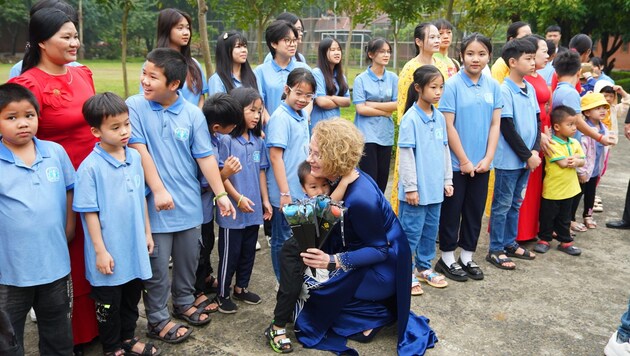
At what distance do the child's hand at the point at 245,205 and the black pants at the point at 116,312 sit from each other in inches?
29.9

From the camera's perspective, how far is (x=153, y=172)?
10.1 ft

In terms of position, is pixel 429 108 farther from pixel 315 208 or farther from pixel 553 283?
pixel 553 283

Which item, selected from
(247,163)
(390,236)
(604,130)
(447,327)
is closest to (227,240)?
(247,163)

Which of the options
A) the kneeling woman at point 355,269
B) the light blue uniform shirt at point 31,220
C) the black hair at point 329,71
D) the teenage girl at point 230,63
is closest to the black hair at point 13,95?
the light blue uniform shirt at point 31,220

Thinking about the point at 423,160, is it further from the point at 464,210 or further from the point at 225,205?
the point at 225,205

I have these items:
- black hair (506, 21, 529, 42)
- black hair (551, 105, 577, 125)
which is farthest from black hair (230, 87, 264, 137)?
black hair (506, 21, 529, 42)

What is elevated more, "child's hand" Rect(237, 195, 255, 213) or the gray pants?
"child's hand" Rect(237, 195, 255, 213)

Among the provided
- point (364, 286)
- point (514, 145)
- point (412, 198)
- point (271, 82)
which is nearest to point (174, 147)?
point (364, 286)

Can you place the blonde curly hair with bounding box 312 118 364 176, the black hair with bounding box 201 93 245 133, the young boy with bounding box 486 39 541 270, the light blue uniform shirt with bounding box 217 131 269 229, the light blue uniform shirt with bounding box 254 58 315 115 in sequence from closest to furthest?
the blonde curly hair with bounding box 312 118 364 176
the black hair with bounding box 201 93 245 133
the light blue uniform shirt with bounding box 217 131 269 229
the young boy with bounding box 486 39 541 270
the light blue uniform shirt with bounding box 254 58 315 115

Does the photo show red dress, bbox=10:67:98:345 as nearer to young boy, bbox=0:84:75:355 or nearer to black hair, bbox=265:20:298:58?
young boy, bbox=0:84:75:355

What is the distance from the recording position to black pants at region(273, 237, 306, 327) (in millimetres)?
3180

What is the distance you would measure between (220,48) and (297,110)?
36.6 inches

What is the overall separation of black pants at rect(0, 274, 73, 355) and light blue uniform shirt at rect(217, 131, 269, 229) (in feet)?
3.52

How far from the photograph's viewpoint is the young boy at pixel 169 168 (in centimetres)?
307
